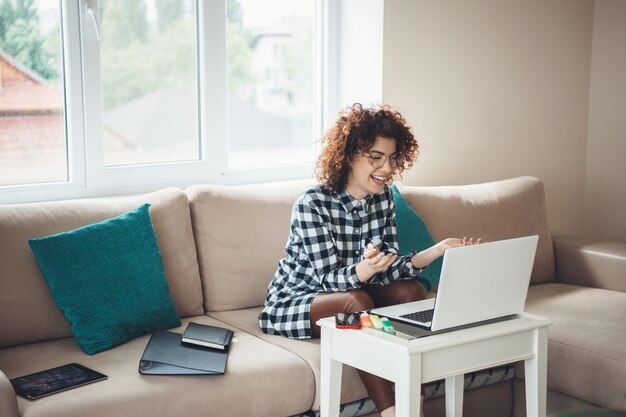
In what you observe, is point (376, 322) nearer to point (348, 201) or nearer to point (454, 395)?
point (454, 395)

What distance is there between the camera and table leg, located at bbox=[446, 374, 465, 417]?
2506 mm

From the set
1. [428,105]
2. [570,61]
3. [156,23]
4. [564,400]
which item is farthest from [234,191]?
[570,61]

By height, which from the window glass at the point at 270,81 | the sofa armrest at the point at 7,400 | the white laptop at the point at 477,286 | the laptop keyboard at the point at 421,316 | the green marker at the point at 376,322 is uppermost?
the window glass at the point at 270,81

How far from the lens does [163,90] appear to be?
10.7ft

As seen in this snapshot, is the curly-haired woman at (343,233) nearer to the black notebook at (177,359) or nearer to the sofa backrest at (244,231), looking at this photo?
the sofa backrest at (244,231)

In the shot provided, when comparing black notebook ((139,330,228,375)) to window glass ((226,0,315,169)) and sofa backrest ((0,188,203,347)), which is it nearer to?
sofa backrest ((0,188,203,347))

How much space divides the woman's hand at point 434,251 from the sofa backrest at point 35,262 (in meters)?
0.77

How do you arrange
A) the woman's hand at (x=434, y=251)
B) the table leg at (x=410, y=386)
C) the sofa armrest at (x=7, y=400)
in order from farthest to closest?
the woman's hand at (x=434, y=251), the table leg at (x=410, y=386), the sofa armrest at (x=7, y=400)

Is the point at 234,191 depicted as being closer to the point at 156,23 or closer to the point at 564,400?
the point at 156,23

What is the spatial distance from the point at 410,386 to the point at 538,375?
0.50 meters

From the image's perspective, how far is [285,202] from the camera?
3074 millimetres

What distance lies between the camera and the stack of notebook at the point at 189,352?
2.31 meters

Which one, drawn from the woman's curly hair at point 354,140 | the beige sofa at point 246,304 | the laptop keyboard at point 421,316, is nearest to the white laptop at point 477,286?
the laptop keyboard at point 421,316

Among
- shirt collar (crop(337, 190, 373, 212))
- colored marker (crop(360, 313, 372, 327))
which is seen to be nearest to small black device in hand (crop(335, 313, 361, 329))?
colored marker (crop(360, 313, 372, 327))
